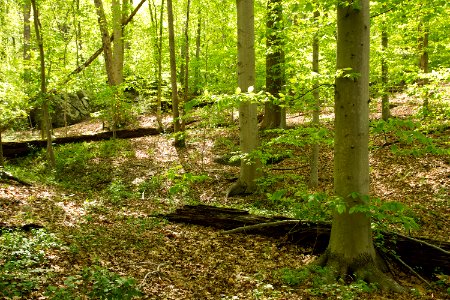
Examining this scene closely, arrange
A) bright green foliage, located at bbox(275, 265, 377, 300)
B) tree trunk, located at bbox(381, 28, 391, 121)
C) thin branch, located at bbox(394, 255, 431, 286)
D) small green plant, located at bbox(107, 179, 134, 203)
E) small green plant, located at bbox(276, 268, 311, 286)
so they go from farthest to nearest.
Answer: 1. tree trunk, located at bbox(381, 28, 391, 121)
2. small green plant, located at bbox(107, 179, 134, 203)
3. thin branch, located at bbox(394, 255, 431, 286)
4. small green plant, located at bbox(276, 268, 311, 286)
5. bright green foliage, located at bbox(275, 265, 377, 300)

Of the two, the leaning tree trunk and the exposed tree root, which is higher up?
the leaning tree trunk

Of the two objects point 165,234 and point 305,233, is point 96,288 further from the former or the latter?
point 305,233

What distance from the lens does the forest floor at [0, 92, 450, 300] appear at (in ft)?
15.8

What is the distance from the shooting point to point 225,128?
58.3ft

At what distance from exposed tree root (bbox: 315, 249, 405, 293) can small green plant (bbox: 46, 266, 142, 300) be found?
9.60 feet

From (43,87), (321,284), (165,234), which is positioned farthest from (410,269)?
(43,87)

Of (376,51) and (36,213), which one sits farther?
(376,51)

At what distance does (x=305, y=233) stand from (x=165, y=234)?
9.11ft

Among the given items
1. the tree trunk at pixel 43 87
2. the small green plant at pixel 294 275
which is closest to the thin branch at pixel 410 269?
the small green plant at pixel 294 275

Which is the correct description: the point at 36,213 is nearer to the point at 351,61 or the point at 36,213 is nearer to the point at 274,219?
the point at 274,219

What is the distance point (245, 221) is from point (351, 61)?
13.0 ft

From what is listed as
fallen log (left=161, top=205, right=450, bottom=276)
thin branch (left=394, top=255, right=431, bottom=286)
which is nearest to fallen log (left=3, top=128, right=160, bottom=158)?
fallen log (left=161, top=205, right=450, bottom=276)

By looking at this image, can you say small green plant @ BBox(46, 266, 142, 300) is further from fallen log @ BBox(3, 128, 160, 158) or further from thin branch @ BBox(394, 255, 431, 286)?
fallen log @ BBox(3, 128, 160, 158)

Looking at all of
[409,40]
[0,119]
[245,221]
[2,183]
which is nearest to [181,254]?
[245,221]
